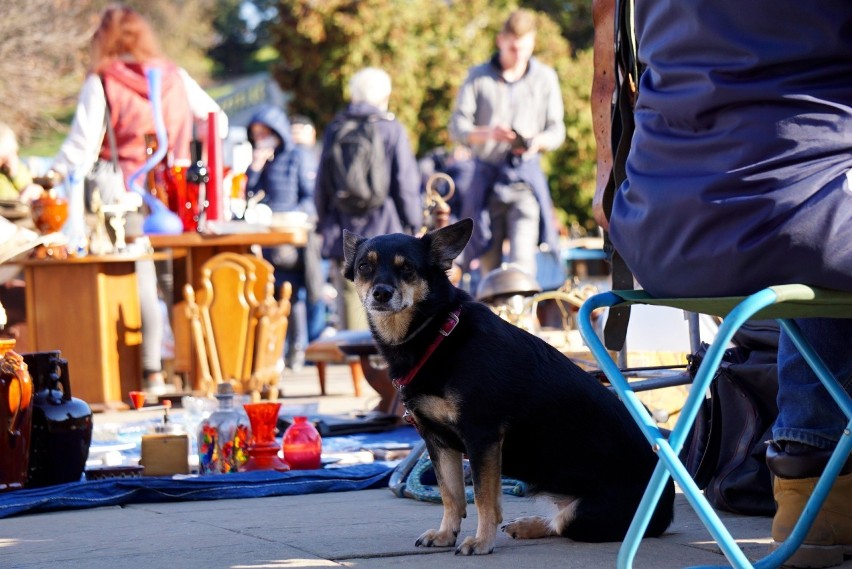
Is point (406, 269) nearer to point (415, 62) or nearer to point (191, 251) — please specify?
point (191, 251)

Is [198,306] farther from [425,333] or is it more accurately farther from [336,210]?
[425,333]

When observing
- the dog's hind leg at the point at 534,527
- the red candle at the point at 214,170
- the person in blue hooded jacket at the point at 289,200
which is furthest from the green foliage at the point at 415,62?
the dog's hind leg at the point at 534,527

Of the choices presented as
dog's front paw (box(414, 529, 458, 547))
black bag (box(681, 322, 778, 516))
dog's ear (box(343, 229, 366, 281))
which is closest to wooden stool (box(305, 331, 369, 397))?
dog's ear (box(343, 229, 366, 281))

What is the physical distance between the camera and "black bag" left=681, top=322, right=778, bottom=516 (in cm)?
427

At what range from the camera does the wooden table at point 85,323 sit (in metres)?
8.62

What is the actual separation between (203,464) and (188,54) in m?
43.9

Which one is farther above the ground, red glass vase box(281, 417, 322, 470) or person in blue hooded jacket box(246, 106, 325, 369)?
person in blue hooded jacket box(246, 106, 325, 369)

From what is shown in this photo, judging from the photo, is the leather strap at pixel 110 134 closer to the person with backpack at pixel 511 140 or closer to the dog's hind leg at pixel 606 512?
the person with backpack at pixel 511 140

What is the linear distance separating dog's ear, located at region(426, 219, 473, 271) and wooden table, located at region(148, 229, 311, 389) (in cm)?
496

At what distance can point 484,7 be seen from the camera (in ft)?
102

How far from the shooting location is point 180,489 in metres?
5.17

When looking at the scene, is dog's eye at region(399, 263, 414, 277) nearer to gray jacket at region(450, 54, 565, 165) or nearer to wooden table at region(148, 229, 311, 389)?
wooden table at region(148, 229, 311, 389)

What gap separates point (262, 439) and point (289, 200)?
735 centimetres

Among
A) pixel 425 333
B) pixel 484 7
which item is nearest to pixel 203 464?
pixel 425 333
